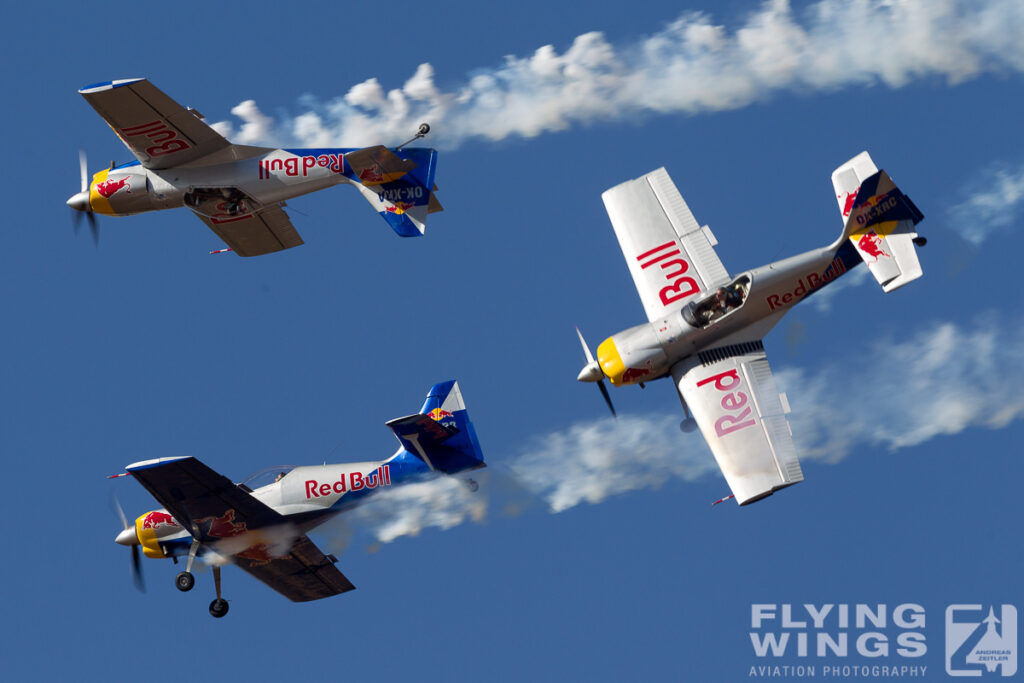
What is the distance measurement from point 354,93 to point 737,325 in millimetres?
10322

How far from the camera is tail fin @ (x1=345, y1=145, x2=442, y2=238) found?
34.9 m

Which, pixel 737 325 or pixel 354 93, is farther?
pixel 354 93

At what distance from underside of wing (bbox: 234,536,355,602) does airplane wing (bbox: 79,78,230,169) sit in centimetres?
835

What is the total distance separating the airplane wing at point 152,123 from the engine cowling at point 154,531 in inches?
290

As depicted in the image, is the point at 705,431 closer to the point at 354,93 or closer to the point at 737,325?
the point at 737,325

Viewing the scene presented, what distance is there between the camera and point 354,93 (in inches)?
1427

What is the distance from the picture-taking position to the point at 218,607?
3447 centimetres

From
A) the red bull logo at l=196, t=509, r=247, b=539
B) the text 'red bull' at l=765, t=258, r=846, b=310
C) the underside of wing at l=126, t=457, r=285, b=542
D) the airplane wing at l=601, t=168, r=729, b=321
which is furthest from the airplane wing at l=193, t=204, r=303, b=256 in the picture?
the text 'red bull' at l=765, t=258, r=846, b=310

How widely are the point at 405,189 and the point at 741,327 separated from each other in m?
7.95

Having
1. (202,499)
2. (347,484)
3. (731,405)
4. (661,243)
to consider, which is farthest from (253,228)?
(731,405)

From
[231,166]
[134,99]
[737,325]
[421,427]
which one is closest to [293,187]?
[231,166]

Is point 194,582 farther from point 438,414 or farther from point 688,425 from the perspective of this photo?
point 688,425

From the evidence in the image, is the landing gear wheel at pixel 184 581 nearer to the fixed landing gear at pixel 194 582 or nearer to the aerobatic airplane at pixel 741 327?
the fixed landing gear at pixel 194 582

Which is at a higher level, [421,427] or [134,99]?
[134,99]
